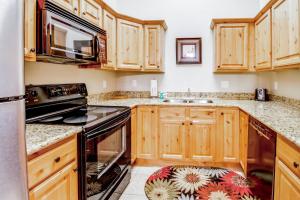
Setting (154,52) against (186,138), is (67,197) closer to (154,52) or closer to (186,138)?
(186,138)

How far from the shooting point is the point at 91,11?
8.32ft

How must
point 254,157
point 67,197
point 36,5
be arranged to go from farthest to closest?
point 254,157 → point 36,5 → point 67,197

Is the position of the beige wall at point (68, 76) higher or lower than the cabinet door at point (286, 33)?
lower

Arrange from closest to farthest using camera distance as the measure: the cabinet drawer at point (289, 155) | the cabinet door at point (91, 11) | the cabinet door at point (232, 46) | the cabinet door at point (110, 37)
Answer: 1. the cabinet drawer at point (289, 155)
2. the cabinet door at point (91, 11)
3. the cabinet door at point (110, 37)
4. the cabinet door at point (232, 46)

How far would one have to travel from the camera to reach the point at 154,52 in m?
3.56

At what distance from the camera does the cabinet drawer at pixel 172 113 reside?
3184 millimetres

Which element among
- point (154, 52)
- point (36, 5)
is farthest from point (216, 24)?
point (36, 5)

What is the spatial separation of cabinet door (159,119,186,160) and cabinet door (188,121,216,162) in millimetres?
115

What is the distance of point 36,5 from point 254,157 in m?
2.14

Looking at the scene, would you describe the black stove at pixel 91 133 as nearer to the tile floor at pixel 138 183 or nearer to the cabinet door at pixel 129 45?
the tile floor at pixel 138 183

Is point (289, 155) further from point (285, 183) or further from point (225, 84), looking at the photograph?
point (225, 84)

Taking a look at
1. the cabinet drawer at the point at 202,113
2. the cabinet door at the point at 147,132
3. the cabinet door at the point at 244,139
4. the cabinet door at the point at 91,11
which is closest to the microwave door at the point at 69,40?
the cabinet door at the point at 91,11

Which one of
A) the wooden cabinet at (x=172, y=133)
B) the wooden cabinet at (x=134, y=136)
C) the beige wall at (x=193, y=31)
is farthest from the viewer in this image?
the beige wall at (x=193, y=31)

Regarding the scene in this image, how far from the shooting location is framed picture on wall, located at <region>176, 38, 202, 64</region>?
12.3 feet
